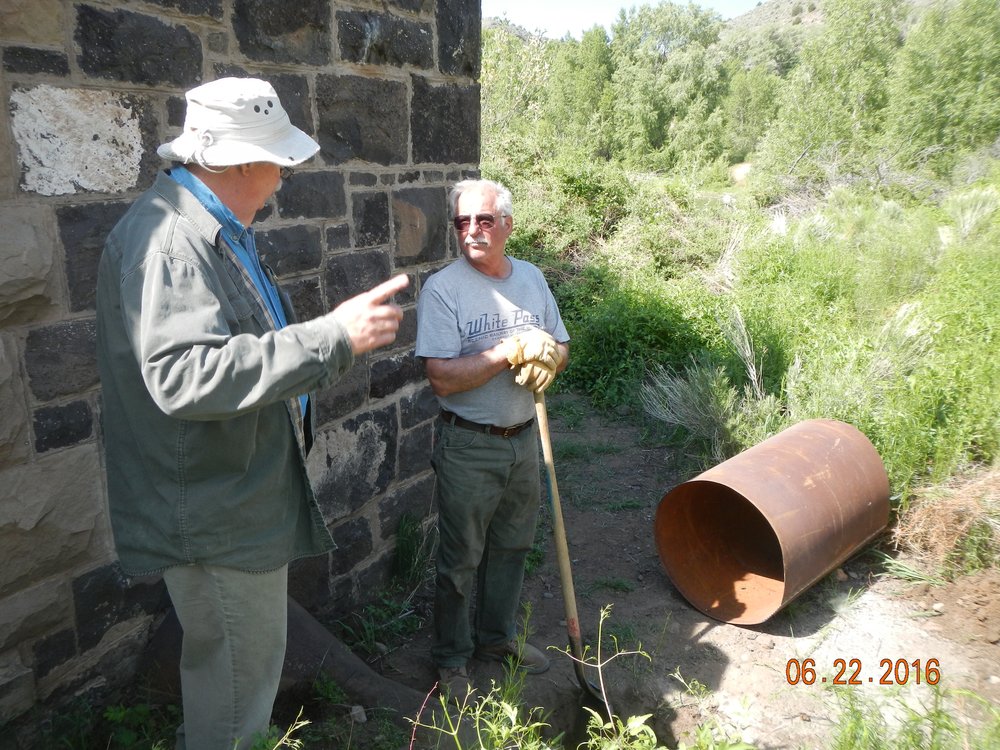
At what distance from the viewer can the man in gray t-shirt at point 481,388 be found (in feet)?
9.03

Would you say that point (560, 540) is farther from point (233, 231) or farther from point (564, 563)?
point (233, 231)

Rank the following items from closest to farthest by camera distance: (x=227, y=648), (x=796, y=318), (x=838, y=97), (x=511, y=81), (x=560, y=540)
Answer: (x=227, y=648), (x=560, y=540), (x=796, y=318), (x=511, y=81), (x=838, y=97)

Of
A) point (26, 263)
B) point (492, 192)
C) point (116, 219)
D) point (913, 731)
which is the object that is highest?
point (492, 192)

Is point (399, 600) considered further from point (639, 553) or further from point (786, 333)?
point (786, 333)

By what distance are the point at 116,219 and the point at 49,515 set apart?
3.04 ft

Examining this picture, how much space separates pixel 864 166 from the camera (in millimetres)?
12508

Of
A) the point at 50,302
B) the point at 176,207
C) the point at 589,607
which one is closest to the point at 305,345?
the point at 176,207

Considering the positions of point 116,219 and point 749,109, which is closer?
point 116,219

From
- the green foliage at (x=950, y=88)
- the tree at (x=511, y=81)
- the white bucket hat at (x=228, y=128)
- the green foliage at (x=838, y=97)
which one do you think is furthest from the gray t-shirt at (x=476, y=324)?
the green foliage at (x=950, y=88)

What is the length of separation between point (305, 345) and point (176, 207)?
48 cm

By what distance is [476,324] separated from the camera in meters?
2.83

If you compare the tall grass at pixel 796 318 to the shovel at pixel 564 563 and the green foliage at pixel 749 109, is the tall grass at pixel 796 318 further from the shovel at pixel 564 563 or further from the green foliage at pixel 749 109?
the green foliage at pixel 749 109

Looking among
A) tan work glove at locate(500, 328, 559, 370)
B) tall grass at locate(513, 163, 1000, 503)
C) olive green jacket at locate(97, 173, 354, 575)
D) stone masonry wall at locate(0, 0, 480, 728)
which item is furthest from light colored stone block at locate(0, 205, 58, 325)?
tall grass at locate(513, 163, 1000, 503)

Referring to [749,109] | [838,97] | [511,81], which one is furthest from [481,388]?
[749,109]
